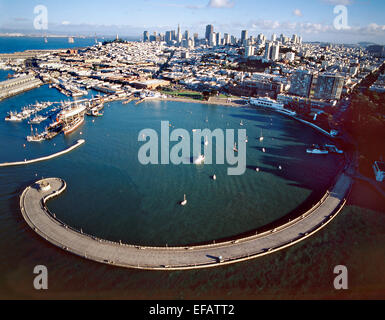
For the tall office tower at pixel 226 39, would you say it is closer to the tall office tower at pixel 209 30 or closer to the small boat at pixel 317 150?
the tall office tower at pixel 209 30

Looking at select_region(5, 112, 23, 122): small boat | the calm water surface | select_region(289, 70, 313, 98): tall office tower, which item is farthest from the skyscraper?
the calm water surface

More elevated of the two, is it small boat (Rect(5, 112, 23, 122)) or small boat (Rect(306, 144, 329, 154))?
small boat (Rect(5, 112, 23, 122))

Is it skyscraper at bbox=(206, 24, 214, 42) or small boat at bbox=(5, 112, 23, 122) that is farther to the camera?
skyscraper at bbox=(206, 24, 214, 42)

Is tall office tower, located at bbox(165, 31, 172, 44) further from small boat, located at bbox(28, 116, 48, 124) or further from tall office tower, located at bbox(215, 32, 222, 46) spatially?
small boat, located at bbox(28, 116, 48, 124)
